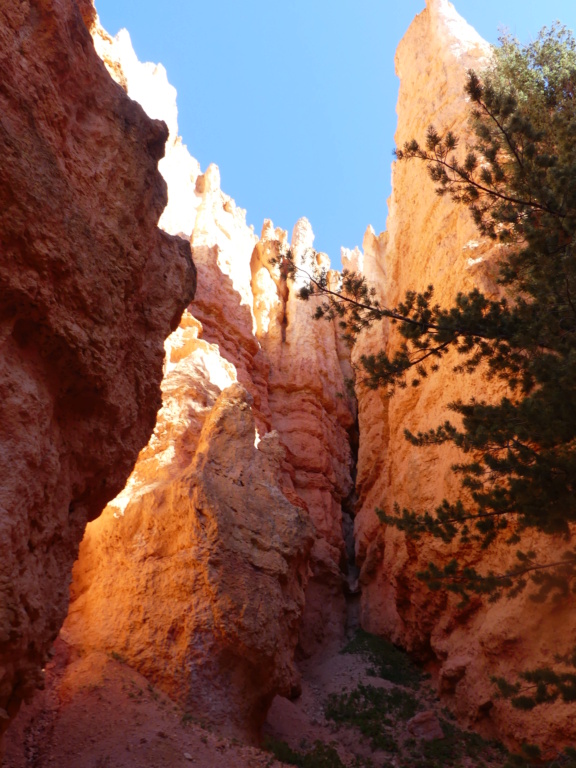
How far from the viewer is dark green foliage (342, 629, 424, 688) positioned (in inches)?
596

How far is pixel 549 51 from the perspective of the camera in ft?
50.2

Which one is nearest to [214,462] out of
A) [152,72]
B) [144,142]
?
[144,142]

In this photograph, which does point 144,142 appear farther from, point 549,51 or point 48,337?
point 549,51

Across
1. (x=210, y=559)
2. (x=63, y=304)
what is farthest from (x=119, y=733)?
(x=63, y=304)

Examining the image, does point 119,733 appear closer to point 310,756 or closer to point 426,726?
point 310,756

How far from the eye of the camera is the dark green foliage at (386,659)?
49.7 feet

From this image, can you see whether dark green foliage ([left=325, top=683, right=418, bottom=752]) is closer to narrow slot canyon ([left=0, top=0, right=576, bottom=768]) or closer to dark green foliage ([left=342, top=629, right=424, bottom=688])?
narrow slot canyon ([left=0, top=0, right=576, bottom=768])

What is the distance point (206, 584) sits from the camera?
450 inches

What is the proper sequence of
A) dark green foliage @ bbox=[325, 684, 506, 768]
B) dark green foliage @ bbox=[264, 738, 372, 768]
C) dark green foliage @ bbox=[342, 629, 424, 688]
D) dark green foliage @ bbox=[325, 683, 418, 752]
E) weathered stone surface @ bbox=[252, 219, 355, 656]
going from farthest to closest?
weathered stone surface @ bbox=[252, 219, 355, 656]
dark green foliage @ bbox=[342, 629, 424, 688]
dark green foliage @ bbox=[325, 683, 418, 752]
dark green foliage @ bbox=[325, 684, 506, 768]
dark green foliage @ bbox=[264, 738, 372, 768]

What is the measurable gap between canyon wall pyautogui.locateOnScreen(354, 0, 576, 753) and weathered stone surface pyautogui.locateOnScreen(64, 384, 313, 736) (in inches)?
136

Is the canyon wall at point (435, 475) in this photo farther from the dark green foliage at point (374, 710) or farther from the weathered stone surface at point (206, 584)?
the weathered stone surface at point (206, 584)

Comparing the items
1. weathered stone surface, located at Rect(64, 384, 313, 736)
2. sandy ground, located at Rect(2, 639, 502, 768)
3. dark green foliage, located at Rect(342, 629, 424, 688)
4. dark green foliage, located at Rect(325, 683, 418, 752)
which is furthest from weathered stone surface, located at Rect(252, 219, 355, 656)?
sandy ground, located at Rect(2, 639, 502, 768)

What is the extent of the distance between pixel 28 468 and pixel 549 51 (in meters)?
15.9

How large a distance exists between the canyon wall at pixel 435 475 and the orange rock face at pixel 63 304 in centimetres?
654
